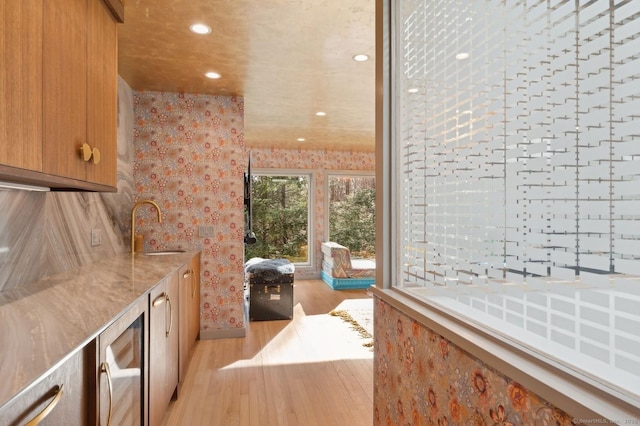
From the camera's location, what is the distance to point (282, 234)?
7.27 metres

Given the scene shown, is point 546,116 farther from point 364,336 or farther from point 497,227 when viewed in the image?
point 364,336

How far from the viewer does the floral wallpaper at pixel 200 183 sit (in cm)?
361

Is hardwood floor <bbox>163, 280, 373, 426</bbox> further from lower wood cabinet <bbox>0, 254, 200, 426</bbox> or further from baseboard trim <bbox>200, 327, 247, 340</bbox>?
lower wood cabinet <bbox>0, 254, 200, 426</bbox>

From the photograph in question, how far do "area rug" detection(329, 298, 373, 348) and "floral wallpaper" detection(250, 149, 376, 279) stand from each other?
201cm

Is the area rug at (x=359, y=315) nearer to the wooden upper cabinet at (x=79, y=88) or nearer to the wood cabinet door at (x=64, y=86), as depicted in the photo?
the wooden upper cabinet at (x=79, y=88)

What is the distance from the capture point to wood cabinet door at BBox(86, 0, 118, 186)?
170cm

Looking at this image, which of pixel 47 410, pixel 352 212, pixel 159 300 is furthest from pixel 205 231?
pixel 352 212

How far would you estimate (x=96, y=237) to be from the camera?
8.75 feet

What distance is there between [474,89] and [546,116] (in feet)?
1.02

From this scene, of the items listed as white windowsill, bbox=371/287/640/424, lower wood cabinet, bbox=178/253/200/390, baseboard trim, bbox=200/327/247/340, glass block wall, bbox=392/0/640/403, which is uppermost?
glass block wall, bbox=392/0/640/403

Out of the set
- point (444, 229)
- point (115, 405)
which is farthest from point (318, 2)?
point (115, 405)

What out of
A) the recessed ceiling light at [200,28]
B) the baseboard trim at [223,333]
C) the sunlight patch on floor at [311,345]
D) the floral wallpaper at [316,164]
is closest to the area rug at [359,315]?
the sunlight patch on floor at [311,345]

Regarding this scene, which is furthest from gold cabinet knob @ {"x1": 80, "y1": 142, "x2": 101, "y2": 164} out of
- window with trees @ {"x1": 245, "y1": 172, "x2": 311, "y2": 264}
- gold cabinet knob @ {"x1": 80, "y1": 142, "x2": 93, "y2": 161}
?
window with trees @ {"x1": 245, "y1": 172, "x2": 311, "y2": 264}

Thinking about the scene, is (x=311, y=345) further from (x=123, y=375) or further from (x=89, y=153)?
(x=89, y=153)
